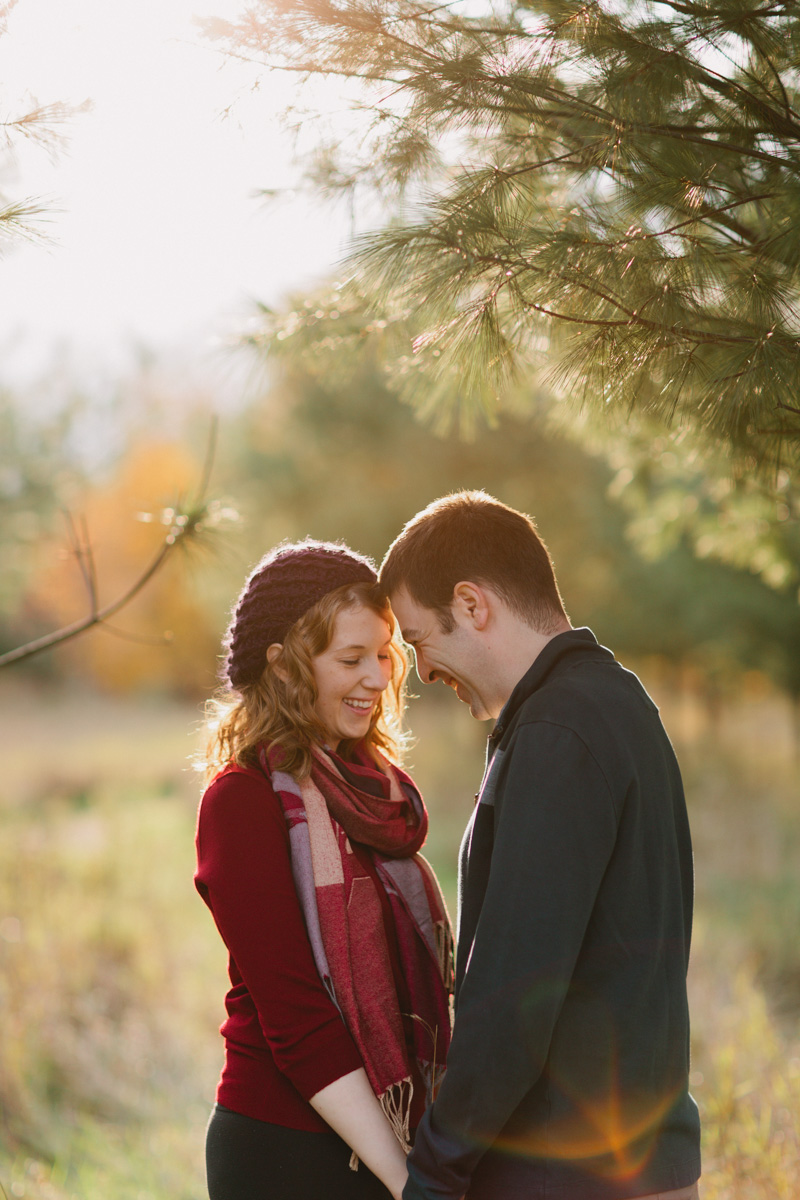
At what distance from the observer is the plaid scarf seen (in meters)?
1.96

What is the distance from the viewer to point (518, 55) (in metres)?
1.98

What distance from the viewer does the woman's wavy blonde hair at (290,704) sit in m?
2.16

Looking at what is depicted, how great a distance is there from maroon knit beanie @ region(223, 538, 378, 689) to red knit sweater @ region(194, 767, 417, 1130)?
14.9 inches

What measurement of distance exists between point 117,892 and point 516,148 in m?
8.18

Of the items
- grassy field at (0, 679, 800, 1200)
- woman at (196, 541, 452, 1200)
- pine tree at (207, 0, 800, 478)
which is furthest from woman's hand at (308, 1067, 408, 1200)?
grassy field at (0, 679, 800, 1200)

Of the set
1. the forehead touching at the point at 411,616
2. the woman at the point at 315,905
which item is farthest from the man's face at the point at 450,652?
the woman at the point at 315,905

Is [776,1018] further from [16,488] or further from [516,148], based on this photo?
[16,488]

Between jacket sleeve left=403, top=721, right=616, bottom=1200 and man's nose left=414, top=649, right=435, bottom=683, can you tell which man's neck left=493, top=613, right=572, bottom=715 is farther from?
jacket sleeve left=403, top=721, right=616, bottom=1200

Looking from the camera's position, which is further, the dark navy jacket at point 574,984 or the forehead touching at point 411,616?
the forehead touching at point 411,616

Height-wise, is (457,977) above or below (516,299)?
below

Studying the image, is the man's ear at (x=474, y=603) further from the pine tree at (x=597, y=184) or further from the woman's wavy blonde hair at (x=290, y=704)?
the pine tree at (x=597, y=184)

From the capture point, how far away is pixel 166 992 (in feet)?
21.5

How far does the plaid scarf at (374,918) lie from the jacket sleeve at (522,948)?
14.3 inches

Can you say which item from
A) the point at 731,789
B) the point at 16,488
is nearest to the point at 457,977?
the point at 731,789
